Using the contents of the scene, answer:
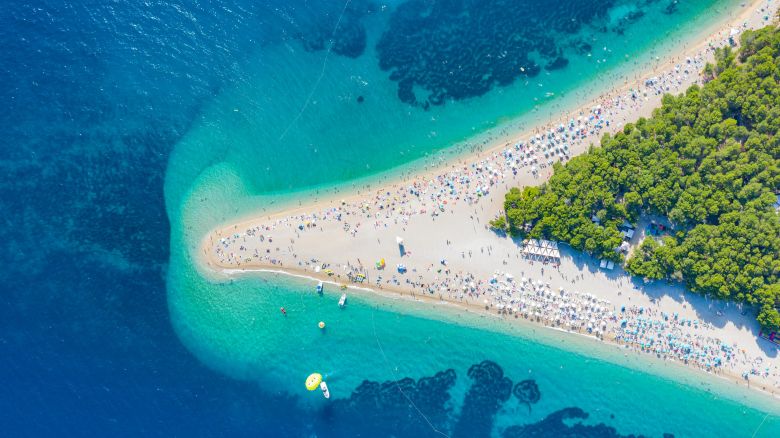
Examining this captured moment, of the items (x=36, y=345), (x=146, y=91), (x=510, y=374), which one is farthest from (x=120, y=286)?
(x=510, y=374)

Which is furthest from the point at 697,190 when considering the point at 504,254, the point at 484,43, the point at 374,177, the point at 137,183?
the point at 137,183

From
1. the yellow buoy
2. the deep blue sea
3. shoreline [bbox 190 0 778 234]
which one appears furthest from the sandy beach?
the yellow buoy

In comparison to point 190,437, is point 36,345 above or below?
above

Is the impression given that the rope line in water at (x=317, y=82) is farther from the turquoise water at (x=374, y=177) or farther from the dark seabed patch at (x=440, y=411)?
the dark seabed patch at (x=440, y=411)

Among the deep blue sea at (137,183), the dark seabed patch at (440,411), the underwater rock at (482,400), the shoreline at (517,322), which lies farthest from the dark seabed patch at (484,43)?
the dark seabed patch at (440,411)

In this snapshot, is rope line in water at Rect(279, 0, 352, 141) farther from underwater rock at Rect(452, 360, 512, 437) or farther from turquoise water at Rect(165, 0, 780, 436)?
underwater rock at Rect(452, 360, 512, 437)

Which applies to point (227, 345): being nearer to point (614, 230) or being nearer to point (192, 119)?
point (192, 119)

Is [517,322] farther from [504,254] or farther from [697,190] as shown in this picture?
[697,190]
